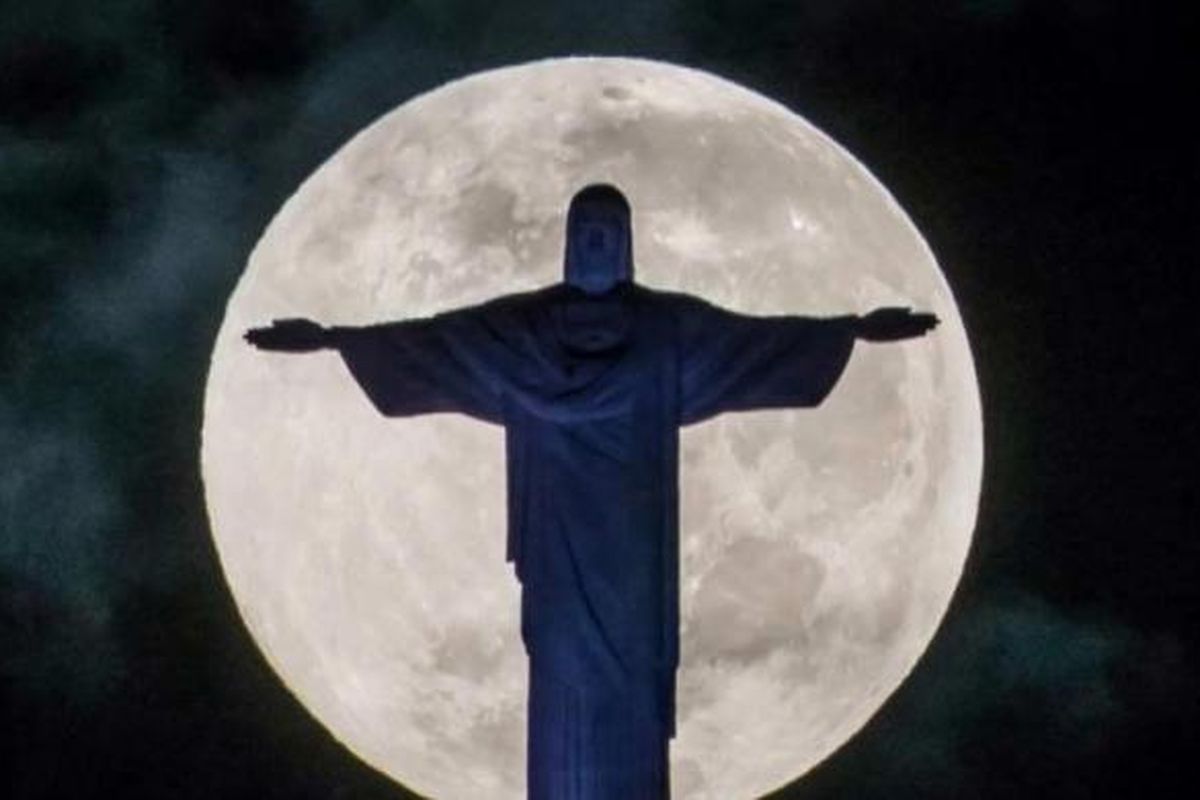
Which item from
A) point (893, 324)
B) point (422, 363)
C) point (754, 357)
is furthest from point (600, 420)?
point (893, 324)

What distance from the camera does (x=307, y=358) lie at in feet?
67.4

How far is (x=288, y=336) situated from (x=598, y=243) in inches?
58.9

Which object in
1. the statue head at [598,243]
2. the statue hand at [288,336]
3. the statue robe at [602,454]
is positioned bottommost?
the statue robe at [602,454]

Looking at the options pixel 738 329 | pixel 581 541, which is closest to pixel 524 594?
pixel 581 541

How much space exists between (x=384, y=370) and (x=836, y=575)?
2.69 meters

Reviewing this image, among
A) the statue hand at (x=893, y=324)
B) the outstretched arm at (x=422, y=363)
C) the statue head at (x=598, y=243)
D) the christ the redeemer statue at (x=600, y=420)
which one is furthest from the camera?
the outstretched arm at (x=422, y=363)

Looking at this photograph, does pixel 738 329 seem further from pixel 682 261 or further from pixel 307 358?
pixel 307 358

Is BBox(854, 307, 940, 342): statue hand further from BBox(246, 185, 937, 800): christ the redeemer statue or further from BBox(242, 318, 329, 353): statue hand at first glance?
BBox(242, 318, 329, 353): statue hand

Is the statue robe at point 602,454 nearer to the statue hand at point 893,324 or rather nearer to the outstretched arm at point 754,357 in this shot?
the outstretched arm at point 754,357

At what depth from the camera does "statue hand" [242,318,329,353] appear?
18.5m

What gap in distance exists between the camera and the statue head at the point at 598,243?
61.1 feet

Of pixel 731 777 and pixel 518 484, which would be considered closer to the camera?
pixel 518 484

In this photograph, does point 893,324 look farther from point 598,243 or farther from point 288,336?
point 288,336

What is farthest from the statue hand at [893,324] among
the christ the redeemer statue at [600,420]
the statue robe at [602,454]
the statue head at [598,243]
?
the statue head at [598,243]
